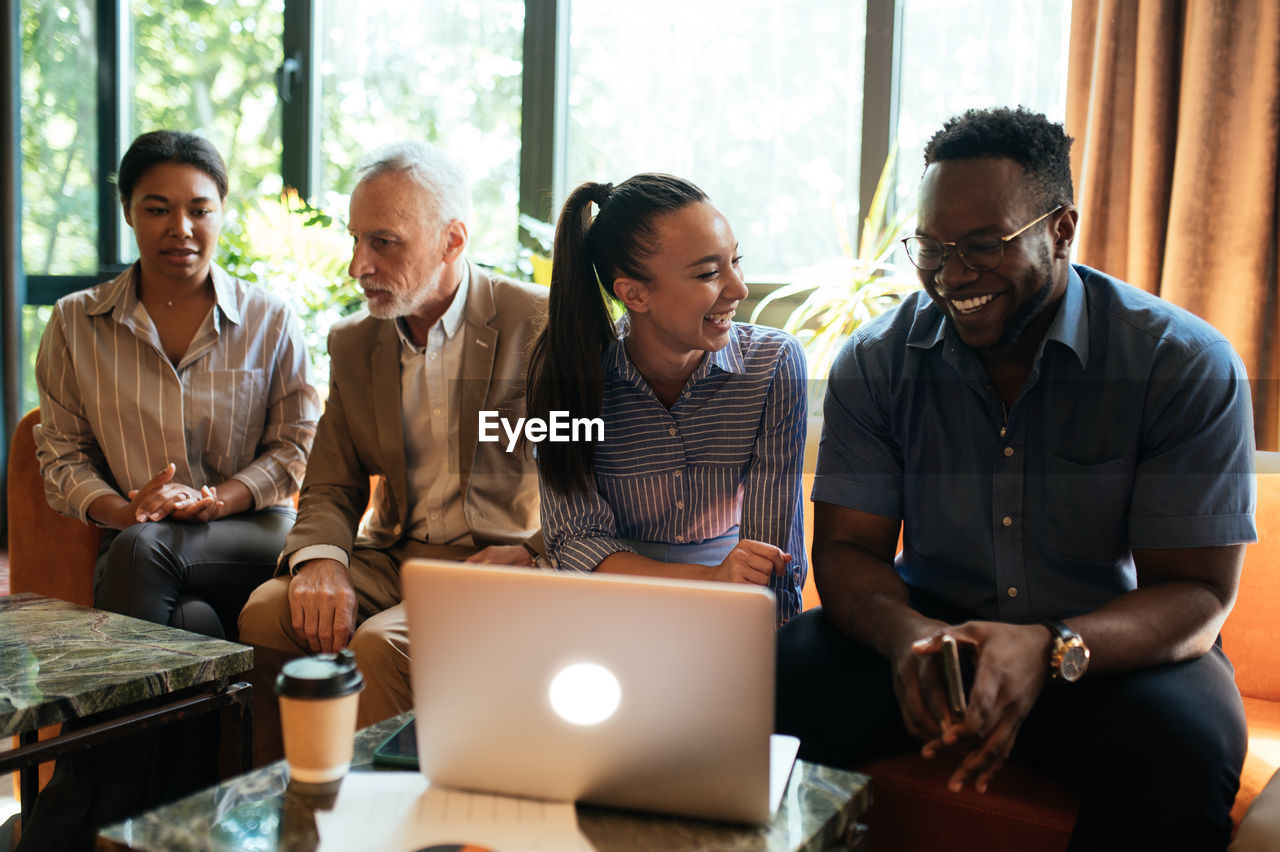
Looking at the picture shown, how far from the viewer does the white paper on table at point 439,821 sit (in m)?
0.98

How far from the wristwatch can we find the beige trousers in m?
1.02

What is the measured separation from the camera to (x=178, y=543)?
→ 216 centimetres

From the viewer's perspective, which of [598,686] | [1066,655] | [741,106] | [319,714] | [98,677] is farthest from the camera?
[741,106]

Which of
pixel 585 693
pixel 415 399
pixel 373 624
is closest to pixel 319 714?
pixel 585 693

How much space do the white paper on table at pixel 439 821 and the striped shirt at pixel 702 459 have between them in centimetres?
76

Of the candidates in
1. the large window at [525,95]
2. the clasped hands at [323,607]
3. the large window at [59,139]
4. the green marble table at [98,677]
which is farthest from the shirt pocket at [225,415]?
the large window at [59,139]

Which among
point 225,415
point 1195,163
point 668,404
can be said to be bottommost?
point 225,415

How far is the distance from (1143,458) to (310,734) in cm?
117

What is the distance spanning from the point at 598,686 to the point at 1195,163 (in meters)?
2.20

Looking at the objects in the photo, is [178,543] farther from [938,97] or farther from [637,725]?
[938,97]

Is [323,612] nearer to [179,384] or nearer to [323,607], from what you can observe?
[323,607]

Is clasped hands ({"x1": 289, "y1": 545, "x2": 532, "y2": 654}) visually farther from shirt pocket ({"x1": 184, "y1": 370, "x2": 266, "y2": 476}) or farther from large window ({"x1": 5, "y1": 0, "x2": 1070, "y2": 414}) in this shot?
large window ({"x1": 5, "y1": 0, "x2": 1070, "y2": 414})

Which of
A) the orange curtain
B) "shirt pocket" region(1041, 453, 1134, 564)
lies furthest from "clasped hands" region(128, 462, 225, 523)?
the orange curtain

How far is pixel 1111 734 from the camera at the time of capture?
4.31ft
